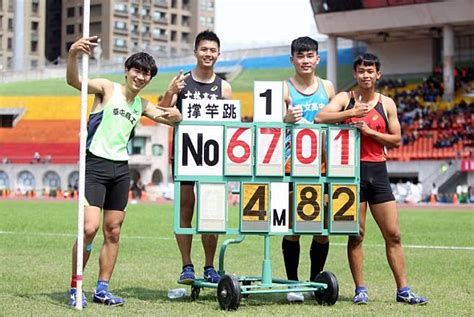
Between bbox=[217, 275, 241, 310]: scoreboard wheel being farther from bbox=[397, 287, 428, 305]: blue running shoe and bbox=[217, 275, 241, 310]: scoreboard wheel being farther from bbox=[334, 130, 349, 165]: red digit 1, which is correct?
bbox=[397, 287, 428, 305]: blue running shoe

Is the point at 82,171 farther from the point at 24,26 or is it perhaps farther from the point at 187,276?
the point at 24,26

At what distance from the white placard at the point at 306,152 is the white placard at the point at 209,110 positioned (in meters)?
A: 0.58

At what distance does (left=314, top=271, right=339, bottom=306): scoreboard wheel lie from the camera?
8.16 meters

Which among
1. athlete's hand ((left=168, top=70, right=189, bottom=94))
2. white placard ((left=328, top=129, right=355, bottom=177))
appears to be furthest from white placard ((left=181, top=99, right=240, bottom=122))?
white placard ((left=328, top=129, right=355, bottom=177))

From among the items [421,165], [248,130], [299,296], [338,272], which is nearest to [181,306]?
[299,296]

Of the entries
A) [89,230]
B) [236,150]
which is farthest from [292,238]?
[89,230]

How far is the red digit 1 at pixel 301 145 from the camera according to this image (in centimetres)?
826

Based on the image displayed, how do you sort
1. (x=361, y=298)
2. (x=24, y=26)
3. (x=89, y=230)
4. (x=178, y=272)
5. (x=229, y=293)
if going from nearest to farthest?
(x=229, y=293) → (x=89, y=230) → (x=361, y=298) → (x=24, y=26) → (x=178, y=272)

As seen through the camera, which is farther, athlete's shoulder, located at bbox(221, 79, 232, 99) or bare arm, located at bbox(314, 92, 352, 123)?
athlete's shoulder, located at bbox(221, 79, 232, 99)

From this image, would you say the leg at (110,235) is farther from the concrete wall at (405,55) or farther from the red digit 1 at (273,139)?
the concrete wall at (405,55)

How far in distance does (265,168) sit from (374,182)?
3.57 feet

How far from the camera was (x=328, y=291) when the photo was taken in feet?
27.0

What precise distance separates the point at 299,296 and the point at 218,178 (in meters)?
1.35

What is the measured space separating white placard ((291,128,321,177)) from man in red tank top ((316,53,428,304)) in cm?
22
